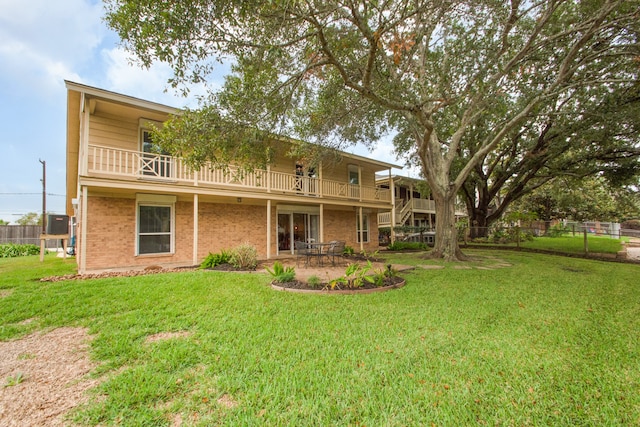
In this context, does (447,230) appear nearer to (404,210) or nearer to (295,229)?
(295,229)

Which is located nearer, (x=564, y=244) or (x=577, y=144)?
(x=577, y=144)

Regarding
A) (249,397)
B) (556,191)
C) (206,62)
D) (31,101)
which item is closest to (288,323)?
(249,397)

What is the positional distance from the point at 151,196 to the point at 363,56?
27.6 ft

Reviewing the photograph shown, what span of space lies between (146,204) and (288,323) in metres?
8.40

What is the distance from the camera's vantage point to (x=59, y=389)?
8.23 feet

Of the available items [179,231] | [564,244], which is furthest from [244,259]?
[564,244]

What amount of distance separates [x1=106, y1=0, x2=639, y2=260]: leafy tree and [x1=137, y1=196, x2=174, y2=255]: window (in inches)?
157

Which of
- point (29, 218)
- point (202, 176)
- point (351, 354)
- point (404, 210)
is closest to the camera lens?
point (351, 354)

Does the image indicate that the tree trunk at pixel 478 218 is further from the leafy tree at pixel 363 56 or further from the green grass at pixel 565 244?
the leafy tree at pixel 363 56

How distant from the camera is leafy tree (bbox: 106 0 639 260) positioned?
530 centimetres

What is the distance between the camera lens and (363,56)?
765 cm

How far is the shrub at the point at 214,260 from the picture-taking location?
29.0 ft

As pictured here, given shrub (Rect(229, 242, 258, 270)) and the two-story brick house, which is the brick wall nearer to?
the two-story brick house

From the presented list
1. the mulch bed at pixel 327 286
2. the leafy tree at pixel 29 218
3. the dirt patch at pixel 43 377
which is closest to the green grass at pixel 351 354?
the dirt patch at pixel 43 377
